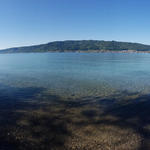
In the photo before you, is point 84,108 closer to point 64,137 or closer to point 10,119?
point 64,137

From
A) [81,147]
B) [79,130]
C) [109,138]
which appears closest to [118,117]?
[109,138]

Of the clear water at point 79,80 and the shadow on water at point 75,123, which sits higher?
the clear water at point 79,80

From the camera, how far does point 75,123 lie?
7.10 meters

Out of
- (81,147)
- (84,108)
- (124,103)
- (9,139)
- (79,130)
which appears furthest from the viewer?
(124,103)

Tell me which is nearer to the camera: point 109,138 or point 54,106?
point 109,138

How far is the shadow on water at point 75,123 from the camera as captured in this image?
5457mm

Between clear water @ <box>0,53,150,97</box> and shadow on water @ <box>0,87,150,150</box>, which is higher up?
clear water @ <box>0,53,150,97</box>

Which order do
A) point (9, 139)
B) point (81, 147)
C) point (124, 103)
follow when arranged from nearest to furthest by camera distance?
point (81, 147) < point (9, 139) < point (124, 103)

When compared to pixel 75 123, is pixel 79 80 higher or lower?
higher

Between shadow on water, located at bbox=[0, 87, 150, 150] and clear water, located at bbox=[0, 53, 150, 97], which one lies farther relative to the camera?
clear water, located at bbox=[0, 53, 150, 97]

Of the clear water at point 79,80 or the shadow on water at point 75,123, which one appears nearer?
the shadow on water at point 75,123

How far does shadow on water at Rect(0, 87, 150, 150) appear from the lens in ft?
17.9

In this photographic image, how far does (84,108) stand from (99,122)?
209 centimetres

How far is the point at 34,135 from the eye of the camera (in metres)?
6.02
